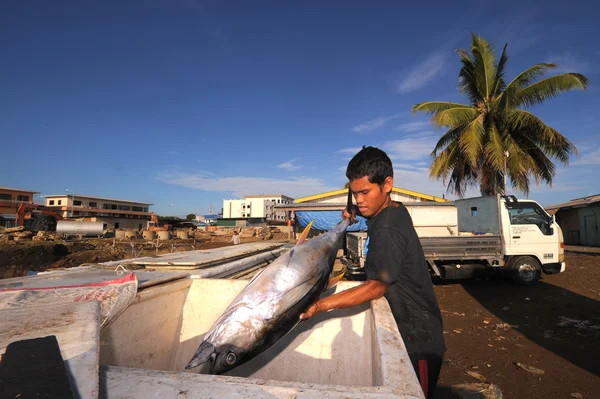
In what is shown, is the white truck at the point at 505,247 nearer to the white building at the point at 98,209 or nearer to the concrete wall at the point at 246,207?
the white building at the point at 98,209

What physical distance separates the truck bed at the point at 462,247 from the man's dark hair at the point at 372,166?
7226mm

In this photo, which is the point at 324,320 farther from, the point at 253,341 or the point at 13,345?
the point at 13,345

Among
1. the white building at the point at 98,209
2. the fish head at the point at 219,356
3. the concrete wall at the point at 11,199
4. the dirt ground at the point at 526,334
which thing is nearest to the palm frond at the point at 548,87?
the dirt ground at the point at 526,334

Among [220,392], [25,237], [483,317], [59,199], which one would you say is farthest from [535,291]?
[59,199]

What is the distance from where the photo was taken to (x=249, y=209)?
76.9 metres

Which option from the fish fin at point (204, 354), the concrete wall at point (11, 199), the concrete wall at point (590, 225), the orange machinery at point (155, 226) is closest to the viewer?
the fish fin at point (204, 354)

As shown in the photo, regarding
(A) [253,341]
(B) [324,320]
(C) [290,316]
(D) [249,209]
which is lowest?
(B) [324,320]

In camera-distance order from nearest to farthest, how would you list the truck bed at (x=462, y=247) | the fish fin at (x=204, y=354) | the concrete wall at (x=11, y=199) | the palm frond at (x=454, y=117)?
1. the fish fin at (x=204, y=354)
2. the truck bed at (x=462, y=247)
3. the palm frond at (x=454, y=117)
4. the concrete wall at (x=11, y=199)

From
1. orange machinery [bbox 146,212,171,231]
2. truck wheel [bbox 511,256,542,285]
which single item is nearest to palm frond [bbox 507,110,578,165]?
truck wheel [bbox 511,256,542,285]

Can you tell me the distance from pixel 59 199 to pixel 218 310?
6936cm

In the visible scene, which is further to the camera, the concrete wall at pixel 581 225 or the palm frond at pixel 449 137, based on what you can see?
the concrete wall at pixel 581 225

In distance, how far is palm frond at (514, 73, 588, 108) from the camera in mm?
12883

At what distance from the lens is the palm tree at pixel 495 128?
1379 centimetres

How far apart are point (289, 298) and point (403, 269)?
0.76 m
